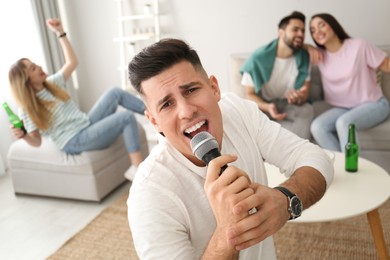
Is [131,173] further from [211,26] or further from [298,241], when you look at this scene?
[211,26]

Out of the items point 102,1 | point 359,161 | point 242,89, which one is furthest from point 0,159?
point 359,161

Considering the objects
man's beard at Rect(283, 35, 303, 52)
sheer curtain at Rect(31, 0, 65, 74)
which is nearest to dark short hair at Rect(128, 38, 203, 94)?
man's beard at Rect(283, 35, 303, 52)

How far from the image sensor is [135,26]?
12.7 feet

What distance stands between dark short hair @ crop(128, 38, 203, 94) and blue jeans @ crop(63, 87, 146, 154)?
1.82 m

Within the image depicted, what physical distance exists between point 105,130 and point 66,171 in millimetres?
407

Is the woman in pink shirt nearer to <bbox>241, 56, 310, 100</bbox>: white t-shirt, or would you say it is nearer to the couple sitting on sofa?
the couple sitting on sofa

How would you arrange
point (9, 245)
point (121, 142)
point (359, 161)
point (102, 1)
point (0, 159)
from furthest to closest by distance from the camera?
point (102, 1)
point (0, 159)
point (121, 142)
point (9, 245)
point (359, 161)

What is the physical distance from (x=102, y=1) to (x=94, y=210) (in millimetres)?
2304

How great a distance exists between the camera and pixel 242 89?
9.73 ft

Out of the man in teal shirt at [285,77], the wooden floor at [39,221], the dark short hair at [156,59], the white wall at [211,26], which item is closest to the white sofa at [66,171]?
the wooden floor at [39,221]

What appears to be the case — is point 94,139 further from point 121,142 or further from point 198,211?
point 198,211

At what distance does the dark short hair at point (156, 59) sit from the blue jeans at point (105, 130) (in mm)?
1825

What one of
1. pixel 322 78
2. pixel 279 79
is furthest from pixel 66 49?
pixel 322 78

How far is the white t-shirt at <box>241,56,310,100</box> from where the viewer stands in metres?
2.76
